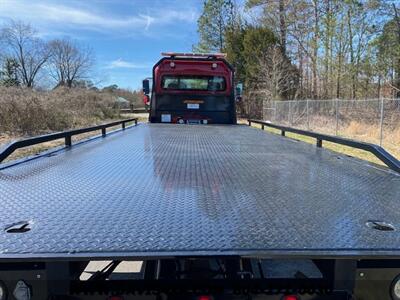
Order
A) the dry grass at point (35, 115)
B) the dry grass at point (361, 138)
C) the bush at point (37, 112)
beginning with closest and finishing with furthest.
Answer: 1. the dry grass at point (361, 138)
2. the dry grass at point (35, 115)
3. the bush at point (37, 112)

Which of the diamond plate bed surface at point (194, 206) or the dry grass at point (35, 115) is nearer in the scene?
the diamond plate bed surface at point (194, 206)

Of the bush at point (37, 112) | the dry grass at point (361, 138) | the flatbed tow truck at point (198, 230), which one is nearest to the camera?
the flatbed tow truck at point (198, 230)

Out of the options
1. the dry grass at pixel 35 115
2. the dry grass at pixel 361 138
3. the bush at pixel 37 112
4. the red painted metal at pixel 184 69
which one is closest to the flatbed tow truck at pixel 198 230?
the red painted metal at pixel 184 69

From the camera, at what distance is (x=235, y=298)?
163 centimetres

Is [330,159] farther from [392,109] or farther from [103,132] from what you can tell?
[392,109]

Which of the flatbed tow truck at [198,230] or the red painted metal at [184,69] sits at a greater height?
the red painted metal at [184,69]

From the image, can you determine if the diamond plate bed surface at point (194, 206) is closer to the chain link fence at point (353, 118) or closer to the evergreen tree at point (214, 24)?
the chain link fence at point (353, 118)

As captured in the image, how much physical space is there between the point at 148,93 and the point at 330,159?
245 inches

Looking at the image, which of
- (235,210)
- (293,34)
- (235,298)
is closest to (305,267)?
(235,210)

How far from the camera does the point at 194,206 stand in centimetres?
207

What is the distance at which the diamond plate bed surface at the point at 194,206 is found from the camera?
157 cm

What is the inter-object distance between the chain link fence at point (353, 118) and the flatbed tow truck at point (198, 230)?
1032 cm

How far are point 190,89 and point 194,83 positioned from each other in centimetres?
17

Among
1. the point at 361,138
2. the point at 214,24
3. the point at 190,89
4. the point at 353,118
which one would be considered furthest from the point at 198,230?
the point at 214,24
